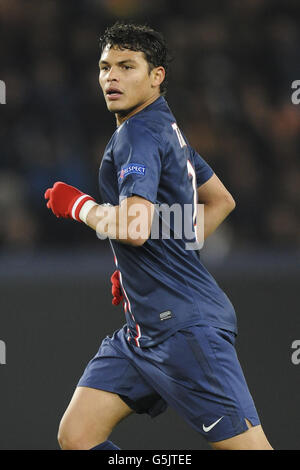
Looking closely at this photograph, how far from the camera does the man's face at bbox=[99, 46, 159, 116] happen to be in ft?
11.8

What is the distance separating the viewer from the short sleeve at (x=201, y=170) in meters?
4.02

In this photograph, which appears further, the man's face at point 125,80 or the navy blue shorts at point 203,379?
the man's face at point 125,80

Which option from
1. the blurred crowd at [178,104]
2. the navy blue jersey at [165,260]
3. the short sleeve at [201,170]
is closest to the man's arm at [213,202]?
the short sleeve at [201,170]

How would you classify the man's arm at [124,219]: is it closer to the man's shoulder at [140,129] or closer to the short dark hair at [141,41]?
the man's shoulder at [140,129]

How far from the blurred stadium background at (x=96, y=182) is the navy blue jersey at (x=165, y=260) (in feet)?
5.23

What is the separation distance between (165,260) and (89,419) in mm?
740

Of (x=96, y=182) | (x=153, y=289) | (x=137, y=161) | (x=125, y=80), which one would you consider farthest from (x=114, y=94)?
(x=96, y=182)

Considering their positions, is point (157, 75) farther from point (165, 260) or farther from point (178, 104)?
point (178, 104)

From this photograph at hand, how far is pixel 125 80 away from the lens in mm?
3596

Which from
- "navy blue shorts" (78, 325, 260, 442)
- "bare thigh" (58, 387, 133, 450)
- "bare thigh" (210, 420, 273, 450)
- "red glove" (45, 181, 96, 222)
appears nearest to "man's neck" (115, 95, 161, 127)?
"red glove" (45, 181, 96, 222)

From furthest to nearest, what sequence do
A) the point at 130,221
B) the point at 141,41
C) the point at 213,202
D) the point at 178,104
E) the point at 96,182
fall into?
the point at 178,104 < the point at 96,182 < the point at 213,202 < the point at 141,41 < the point at 130,221

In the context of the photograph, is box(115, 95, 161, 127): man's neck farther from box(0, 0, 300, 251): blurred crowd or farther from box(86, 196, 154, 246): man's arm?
box(0, 0, 300, 251): blurred crowd
